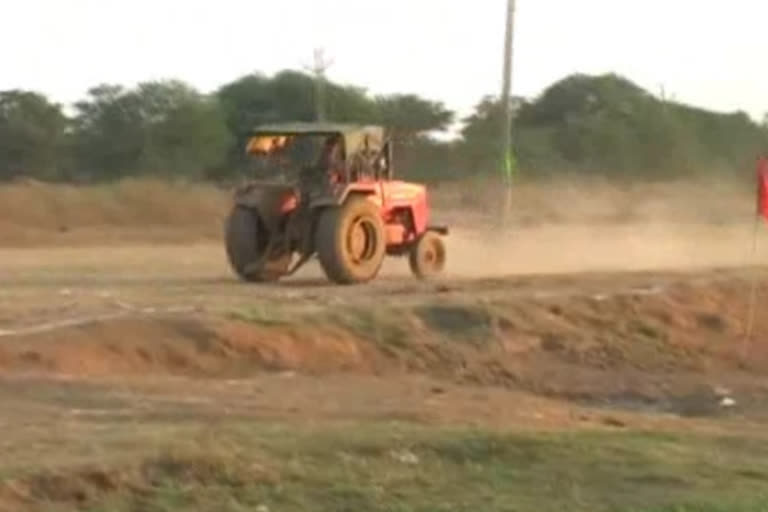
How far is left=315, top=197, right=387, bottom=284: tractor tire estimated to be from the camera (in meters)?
29.1

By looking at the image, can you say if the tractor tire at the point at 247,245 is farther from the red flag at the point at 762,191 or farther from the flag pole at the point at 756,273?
the red flag at the point at 762,191

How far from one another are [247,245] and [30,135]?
3798 cm

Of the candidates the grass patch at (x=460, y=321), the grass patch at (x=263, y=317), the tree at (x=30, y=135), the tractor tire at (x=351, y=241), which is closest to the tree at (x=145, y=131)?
the tree at (x=30, y=135)

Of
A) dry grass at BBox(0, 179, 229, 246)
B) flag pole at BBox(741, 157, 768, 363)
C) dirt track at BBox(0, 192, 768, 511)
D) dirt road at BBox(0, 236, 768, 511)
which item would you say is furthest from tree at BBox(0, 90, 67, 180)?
flag pole at BBox(741, 157, 768, 363)

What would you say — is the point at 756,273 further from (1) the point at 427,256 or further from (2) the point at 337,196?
(2) the point at 337,196

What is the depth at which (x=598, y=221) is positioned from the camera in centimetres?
4484

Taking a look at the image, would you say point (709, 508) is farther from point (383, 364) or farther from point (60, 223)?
point (60, 223)

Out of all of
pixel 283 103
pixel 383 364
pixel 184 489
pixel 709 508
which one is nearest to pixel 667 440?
pixel 709 508

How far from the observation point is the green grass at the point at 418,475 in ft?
42.1

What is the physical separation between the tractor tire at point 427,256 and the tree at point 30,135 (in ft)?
121

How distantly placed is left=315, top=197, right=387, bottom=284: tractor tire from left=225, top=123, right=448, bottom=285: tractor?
13 mm

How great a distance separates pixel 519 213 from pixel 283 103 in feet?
79.7

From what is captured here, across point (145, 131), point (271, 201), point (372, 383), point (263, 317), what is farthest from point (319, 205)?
point (145, 131)

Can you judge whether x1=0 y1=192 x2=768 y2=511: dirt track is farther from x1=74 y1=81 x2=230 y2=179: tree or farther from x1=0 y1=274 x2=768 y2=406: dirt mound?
x1=74 y1=81 x2=230 y2=179: tree
